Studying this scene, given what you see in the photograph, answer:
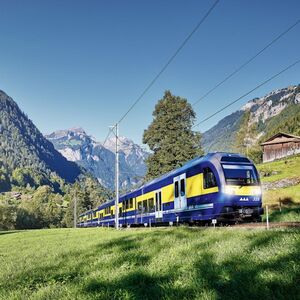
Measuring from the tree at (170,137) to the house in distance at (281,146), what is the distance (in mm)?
42614

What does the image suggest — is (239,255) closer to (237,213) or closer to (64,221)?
(237,213)

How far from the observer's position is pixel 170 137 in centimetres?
6494

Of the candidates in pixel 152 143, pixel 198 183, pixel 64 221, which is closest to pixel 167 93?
pixel 152 143

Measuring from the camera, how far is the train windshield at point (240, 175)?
68.6 feet

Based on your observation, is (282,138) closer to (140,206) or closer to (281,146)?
(281,146)

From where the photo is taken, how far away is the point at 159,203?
30.7 m

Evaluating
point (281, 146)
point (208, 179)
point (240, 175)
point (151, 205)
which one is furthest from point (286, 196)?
point (281, 146)

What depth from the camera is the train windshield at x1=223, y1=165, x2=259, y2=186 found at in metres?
20.9

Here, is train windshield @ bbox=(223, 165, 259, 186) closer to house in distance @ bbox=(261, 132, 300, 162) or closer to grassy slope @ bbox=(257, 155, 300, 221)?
grassy slope @ bbox=(257, 155, 300, 221)

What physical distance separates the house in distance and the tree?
140 ft

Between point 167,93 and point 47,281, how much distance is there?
64.3 meters

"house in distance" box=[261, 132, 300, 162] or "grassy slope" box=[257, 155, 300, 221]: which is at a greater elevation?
"house in distance" box=[261, 132, 300, 162]

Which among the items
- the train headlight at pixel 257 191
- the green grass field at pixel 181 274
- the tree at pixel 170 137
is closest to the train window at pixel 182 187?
the train headlight at pixel 257 191

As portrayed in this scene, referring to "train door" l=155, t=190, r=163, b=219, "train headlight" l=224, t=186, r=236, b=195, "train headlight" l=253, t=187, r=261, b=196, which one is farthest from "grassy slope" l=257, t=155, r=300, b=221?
"train door" l=155, t=190, r=163, b=219
